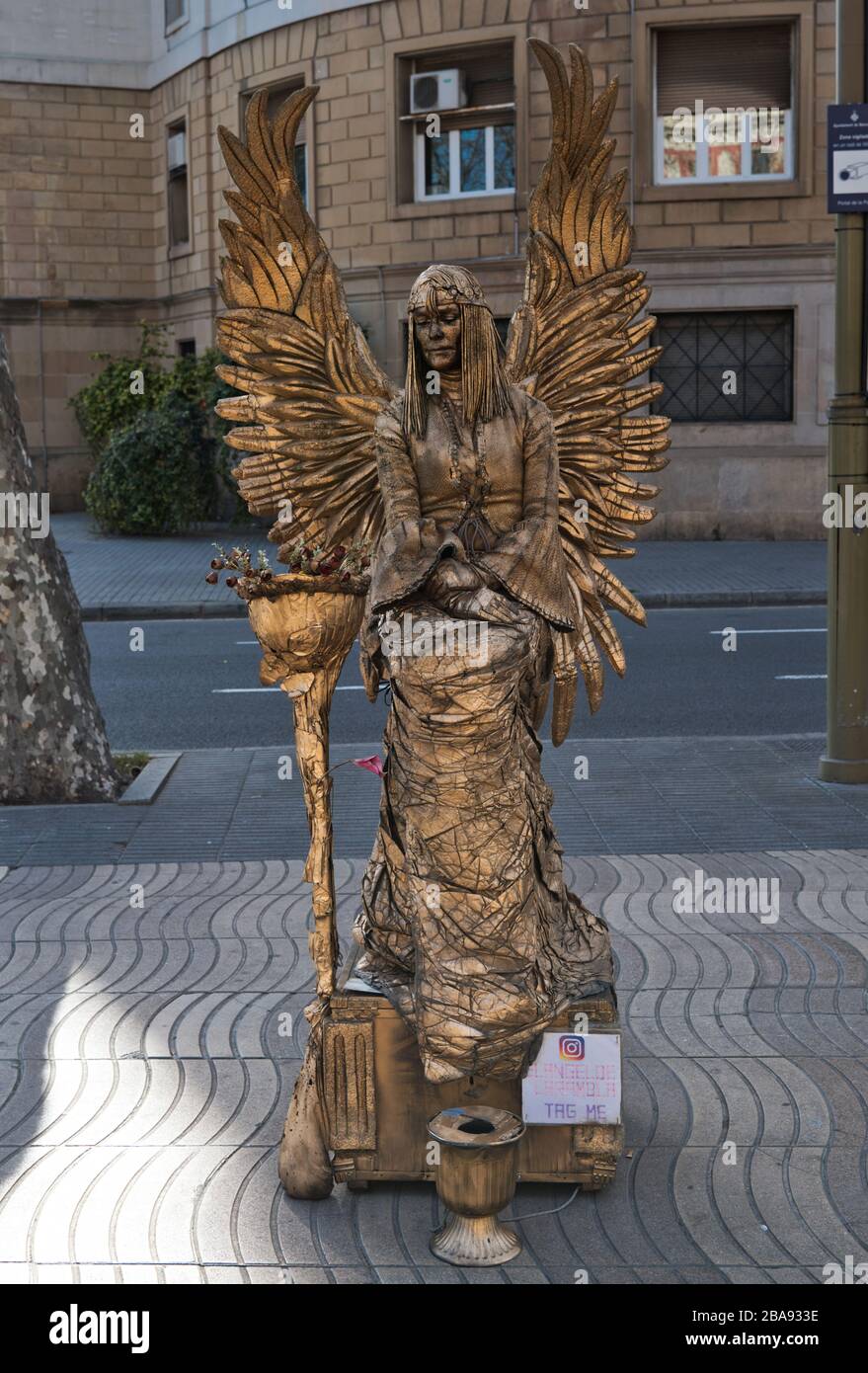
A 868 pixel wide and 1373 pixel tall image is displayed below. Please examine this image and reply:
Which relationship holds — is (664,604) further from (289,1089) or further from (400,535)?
(400,535)

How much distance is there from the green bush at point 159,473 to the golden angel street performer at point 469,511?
18.0 m

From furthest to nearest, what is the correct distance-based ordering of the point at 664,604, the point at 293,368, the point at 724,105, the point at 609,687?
the point at 724,105 → the point at 664,604 → the point at 609,687 → the point at 293,368

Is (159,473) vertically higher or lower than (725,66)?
lower

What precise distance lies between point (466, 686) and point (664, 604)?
43.1 ft

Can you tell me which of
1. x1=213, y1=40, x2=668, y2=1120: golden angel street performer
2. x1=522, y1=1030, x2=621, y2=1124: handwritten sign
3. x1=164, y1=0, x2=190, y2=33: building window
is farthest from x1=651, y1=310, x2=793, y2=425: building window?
x1=522, y1=1030, x2=621, y2=1124: handwritten sign

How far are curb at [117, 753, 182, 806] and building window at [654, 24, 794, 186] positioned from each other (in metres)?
14.2

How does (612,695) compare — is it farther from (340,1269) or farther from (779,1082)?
(340,1269)

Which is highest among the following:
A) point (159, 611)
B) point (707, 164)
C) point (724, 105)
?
point (724, 105)

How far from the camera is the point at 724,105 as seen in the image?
69.6 feet

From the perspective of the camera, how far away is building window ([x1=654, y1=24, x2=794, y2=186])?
2089cm

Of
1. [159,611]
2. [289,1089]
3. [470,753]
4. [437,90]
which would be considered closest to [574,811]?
[289,1089]

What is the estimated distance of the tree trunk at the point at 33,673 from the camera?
8.80 m

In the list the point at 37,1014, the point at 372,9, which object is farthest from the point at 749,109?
the point at 37,1014

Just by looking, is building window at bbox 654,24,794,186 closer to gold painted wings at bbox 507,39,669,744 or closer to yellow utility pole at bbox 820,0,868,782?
yellow utility pole at bbox 820,0,868,782
